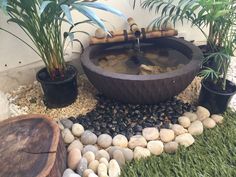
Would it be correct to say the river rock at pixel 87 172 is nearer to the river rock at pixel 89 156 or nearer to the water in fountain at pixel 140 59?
the river rock at pixel 89 156

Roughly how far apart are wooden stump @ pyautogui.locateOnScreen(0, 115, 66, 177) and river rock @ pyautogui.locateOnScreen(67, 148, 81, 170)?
0.12 ft

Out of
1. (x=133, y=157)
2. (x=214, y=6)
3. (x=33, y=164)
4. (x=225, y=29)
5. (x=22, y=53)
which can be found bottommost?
(x=133, y=157)

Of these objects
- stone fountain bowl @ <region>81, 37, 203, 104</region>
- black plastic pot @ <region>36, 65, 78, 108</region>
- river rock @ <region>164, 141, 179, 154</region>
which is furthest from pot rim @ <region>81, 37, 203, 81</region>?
river rock @ <region>164, 141, 179, 154</region>

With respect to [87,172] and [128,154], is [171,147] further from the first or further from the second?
[87,172]

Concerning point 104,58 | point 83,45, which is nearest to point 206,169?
point 104,58

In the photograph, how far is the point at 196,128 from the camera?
68.0 inches

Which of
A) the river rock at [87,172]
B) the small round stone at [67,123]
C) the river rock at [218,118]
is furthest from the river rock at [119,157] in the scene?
the river rock at [218,118]

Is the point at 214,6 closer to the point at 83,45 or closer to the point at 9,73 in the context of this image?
the point at 83,45

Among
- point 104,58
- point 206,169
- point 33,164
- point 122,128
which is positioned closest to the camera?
point 33,164

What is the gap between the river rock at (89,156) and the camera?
153 cm

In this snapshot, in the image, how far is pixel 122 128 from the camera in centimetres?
175

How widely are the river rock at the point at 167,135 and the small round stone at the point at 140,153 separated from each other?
0.46 ft

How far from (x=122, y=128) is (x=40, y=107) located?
59 cm

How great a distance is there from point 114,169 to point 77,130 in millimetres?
360
